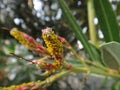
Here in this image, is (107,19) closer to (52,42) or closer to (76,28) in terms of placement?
(76,28)

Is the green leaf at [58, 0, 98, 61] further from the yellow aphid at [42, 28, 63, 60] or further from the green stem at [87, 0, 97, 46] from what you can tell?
the yellow aphid at [42, 28, 63, 60]

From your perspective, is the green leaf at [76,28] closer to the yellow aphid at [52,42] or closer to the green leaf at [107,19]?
the green leaf at [107,19]

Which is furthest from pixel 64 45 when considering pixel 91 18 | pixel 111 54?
pixel 91 18

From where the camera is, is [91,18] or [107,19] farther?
[91,18]

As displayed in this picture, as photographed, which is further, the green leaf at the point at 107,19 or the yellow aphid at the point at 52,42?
the green leaf at the point at 107,19

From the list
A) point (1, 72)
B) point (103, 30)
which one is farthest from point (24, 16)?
point (103, 30)

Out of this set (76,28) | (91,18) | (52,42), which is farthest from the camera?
(91,18)

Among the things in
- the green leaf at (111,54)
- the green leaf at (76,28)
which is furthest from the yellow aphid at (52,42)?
the green leaf at (76,28)
